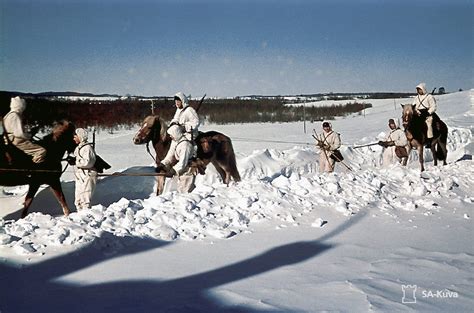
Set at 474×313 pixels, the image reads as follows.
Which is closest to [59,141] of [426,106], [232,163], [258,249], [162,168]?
[162,168]

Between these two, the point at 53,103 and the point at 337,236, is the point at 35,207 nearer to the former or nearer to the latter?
the point at 337,236

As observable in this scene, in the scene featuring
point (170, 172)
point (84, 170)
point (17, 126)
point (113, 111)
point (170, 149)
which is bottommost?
point (170, 172)

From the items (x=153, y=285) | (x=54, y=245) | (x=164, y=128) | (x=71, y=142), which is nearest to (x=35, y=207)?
(x=71, y=142)

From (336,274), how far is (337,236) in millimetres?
1841

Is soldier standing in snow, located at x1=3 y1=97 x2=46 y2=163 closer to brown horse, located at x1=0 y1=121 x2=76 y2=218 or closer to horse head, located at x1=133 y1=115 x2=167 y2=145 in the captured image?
brown horse, located at x1=0 y1=121 x2=76 y2=218

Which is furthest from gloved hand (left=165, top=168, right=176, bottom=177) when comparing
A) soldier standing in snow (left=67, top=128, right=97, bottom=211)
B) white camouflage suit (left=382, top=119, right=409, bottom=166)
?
white camouflage suit (left=382, top=119, right=409, bottom=166)

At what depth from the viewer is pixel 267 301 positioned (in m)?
4.69

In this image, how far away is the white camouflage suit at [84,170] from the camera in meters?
9.20

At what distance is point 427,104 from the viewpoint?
14.2m

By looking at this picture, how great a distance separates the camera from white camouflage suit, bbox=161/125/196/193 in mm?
10117

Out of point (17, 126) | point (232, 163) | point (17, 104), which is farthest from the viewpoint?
point (232, 163)

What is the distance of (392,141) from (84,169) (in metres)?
8.24

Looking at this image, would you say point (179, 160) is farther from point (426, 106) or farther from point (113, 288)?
point (426, 106)

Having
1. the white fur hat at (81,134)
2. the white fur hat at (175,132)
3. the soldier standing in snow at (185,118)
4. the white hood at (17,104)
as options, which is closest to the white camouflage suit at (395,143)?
the soldier standing in snow at (185,118)
